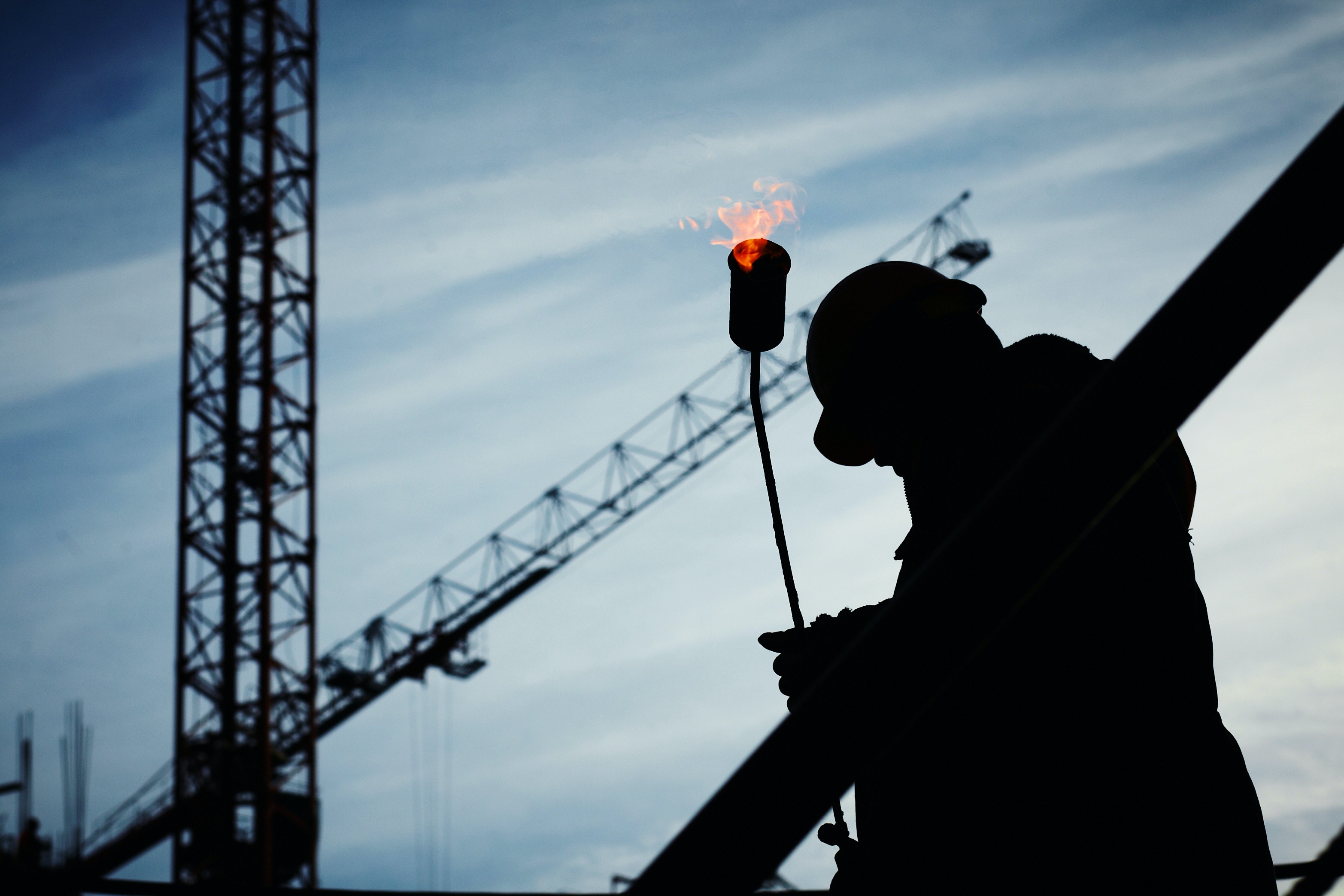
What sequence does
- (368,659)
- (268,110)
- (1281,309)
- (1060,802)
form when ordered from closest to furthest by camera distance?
1. (1281,309)
2. (1060,802)
3. (268,110)
4. (368,659)

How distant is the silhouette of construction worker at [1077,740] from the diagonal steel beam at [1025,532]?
1.96 feet

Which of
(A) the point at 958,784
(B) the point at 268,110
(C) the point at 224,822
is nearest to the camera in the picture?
(A) the point at 958,784

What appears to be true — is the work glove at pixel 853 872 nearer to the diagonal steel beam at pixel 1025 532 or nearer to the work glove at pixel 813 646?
the work glove at pixel 813 646

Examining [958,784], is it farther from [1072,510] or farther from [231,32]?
[231,32]

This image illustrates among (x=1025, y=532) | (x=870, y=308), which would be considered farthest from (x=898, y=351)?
(x=1025, y=532)

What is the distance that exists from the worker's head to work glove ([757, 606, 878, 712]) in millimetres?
422

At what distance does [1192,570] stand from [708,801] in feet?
3.56

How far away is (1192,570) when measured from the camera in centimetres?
148

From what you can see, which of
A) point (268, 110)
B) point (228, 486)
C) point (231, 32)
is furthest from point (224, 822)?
point (231, 32)

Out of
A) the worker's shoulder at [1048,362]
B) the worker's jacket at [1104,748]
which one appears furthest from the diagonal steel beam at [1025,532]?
the worker's shoulder at [1048,362]

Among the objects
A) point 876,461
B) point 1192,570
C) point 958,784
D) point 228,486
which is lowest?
point 958,784

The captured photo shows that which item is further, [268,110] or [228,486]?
[268,110]

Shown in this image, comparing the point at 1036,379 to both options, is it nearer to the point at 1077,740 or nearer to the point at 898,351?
the point at 898,351

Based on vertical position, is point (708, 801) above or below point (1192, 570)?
below
